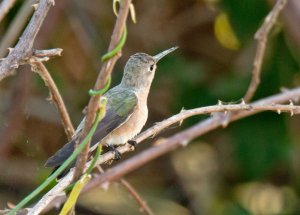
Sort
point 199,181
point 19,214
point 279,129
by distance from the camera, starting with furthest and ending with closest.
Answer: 1. point 199,181
2. point 279,129
3. point 19,214

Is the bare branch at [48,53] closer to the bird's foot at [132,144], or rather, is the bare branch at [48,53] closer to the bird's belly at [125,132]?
the bird's foot at [132,144]

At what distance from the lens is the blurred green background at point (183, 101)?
5660mm

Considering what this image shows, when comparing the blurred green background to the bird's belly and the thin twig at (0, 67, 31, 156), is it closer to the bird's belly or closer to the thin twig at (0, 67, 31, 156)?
the thin twig at (0, 67, 31, 156)

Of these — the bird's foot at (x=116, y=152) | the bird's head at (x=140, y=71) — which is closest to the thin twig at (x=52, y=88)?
the bird's foot at (x=116, y=152)

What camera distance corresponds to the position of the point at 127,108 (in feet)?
12.4

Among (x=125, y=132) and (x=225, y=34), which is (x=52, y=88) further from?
(x=225, y=34)

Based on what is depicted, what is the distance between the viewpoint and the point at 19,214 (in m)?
3.34

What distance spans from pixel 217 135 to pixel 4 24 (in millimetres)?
1876

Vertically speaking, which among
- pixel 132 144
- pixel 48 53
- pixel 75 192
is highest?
pixel 132 144

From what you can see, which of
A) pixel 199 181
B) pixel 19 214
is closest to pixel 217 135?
pixel 199 181

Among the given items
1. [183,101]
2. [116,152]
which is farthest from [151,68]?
[183,101]

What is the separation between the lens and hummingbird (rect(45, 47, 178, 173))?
3.52 m

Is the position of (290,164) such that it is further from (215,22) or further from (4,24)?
(4,24)

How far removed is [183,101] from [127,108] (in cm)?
211
